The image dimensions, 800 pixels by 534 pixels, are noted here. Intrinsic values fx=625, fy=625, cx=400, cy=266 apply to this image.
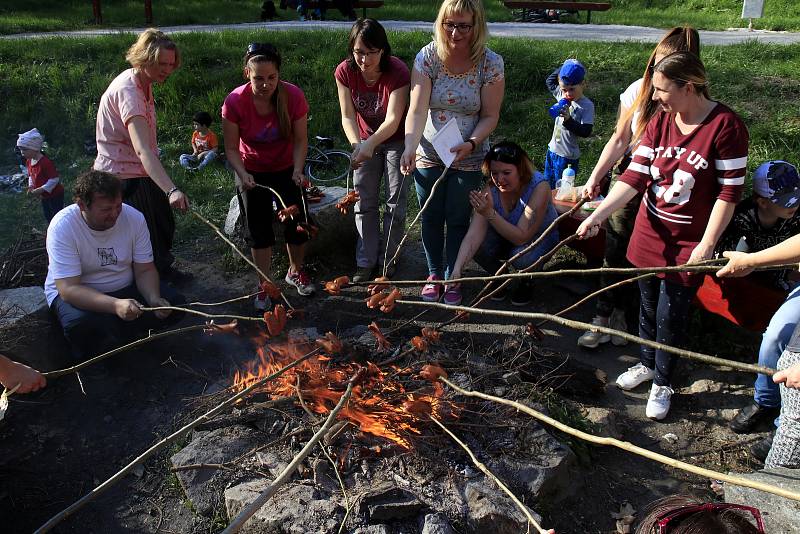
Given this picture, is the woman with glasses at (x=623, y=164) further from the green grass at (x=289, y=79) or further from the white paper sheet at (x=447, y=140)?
the green grass at (x=289, y=79)

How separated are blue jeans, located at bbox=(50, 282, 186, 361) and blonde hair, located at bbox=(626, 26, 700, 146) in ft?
10.8

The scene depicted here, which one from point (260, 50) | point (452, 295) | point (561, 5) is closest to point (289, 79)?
point (260, 50)

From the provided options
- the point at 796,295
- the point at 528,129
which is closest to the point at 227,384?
the point at 796,295

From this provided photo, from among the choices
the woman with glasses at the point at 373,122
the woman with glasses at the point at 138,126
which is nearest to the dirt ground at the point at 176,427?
the woman with glasses at the point at 373,122

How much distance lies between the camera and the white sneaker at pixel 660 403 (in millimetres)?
3697

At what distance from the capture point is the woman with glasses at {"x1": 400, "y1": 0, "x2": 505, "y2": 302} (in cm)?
392

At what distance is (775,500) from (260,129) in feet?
12.0

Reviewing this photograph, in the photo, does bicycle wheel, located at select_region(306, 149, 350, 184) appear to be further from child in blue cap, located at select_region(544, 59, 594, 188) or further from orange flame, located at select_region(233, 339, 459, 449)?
orange flame, located at select_region(233, 339, 459, 449)

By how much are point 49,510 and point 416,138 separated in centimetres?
295

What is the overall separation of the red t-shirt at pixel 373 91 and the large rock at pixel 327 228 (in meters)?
1.02

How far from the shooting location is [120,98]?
403 centimetres

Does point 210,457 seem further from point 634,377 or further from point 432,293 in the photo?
point 634,377

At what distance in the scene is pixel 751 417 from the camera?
3.55m

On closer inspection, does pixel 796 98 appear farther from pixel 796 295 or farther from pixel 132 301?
pixel 132 301
